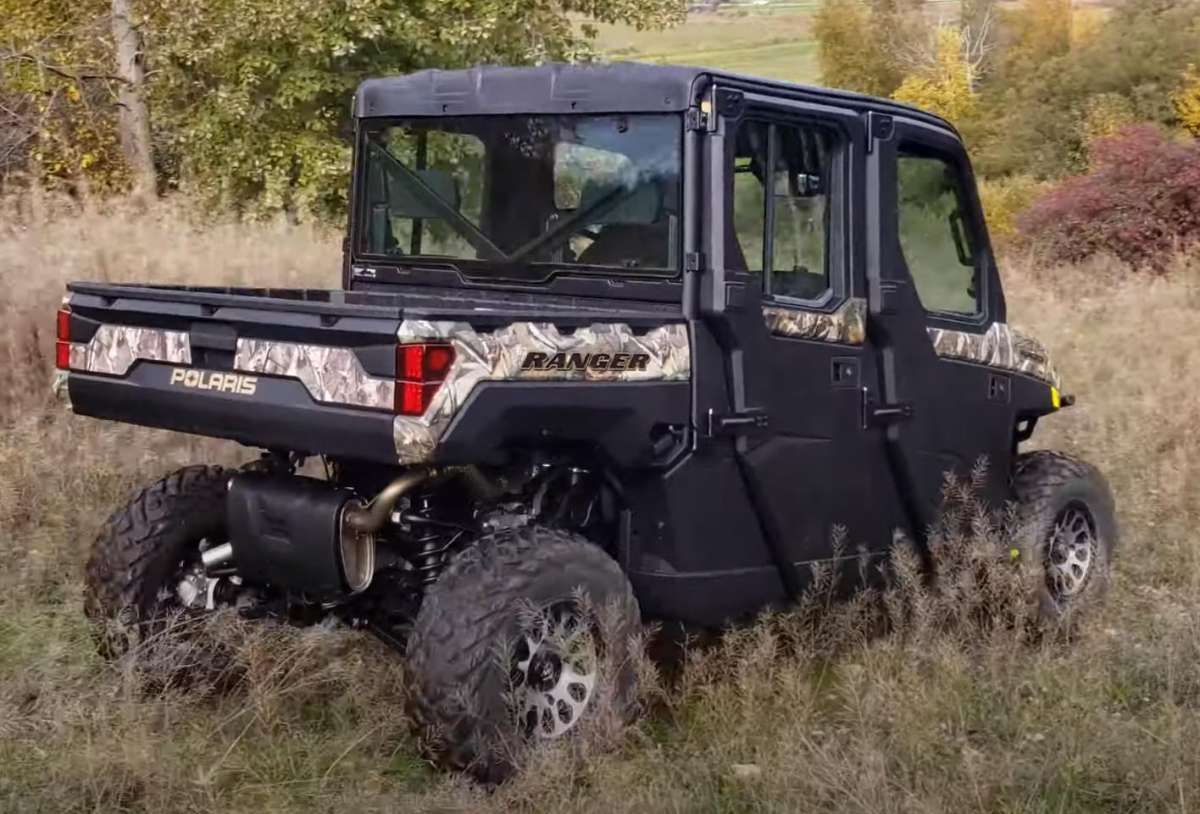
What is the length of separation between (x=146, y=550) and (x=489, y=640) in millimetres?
1508

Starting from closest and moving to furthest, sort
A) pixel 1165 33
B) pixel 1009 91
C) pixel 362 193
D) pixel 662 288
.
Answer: pixel 662 288 → pixel 362 193 → pixel 1165 33 → pixel 1009 91

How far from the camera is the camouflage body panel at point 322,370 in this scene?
409 cm

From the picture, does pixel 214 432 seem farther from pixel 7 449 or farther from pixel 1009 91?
pixel 1009 91

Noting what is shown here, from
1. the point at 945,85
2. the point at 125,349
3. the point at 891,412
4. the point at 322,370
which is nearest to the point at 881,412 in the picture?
the point at 891,412

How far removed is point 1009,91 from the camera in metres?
41.4

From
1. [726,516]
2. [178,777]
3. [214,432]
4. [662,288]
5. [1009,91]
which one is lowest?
[178,777]

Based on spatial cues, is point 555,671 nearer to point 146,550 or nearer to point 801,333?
point 801,333

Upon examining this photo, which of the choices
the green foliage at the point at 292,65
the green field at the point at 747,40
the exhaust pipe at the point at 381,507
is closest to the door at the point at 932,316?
the exhaust pipe at the point at 381,507

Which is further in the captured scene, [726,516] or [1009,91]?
[1009,91]

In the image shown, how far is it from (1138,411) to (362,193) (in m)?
5.95

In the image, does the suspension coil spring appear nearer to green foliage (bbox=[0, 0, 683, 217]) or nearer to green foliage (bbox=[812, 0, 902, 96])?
green foliage (bbox=[0, 0, 683, 217])

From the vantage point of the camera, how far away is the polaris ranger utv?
4.26 meters

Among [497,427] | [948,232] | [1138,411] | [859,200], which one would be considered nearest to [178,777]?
[497,427]

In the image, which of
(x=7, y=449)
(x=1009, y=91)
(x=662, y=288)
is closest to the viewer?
(x=662, y=288)
